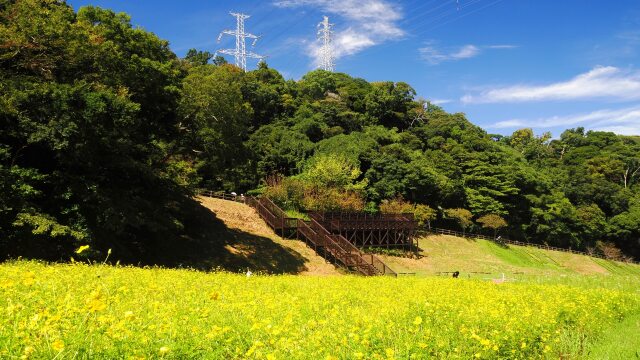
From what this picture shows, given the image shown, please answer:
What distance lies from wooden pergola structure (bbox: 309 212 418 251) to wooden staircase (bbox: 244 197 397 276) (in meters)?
2.83

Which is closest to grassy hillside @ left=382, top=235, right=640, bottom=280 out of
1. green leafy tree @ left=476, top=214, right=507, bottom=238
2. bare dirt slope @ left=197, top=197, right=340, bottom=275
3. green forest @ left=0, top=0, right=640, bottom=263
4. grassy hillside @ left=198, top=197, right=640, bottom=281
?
grassy hillside @ left=198, top=197, right=640, bottom=281

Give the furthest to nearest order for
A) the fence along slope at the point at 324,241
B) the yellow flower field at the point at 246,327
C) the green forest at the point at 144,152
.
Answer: the fence along slope at the point at 324,241
the green forest at the point at 144,152
the yellow flower field at the point at 246,327

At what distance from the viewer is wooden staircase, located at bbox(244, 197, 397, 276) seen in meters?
26.9

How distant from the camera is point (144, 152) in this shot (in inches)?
803

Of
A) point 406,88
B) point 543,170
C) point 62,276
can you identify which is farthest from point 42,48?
point 543,170

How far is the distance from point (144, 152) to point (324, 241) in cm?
1374

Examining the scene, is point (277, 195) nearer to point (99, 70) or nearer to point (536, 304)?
point (99, 70)

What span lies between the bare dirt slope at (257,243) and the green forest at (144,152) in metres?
2.25

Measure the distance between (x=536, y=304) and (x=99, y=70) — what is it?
19.2 meters

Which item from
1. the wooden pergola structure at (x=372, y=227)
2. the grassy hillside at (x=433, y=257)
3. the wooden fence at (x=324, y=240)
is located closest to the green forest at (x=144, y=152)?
the wooden pergola structure at (x=372, y=227)

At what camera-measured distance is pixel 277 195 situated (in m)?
37.8

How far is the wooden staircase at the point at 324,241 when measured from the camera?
26.9 m

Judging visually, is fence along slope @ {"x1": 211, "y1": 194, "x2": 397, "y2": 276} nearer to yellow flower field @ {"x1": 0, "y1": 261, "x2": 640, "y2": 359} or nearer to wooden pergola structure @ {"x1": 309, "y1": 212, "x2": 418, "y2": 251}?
wooden pergola structure @ {"x1": 309, "y1": 212, "x2": 418, "y2": 251}

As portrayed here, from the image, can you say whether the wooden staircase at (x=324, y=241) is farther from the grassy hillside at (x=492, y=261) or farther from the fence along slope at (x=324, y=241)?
the grassy hillside at (x=492, y=261)
